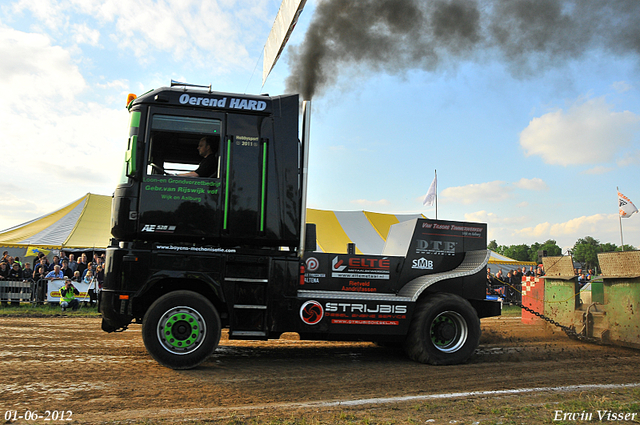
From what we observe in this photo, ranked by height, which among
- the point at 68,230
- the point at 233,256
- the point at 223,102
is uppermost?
the point at 223,102

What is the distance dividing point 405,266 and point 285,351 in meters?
2.31

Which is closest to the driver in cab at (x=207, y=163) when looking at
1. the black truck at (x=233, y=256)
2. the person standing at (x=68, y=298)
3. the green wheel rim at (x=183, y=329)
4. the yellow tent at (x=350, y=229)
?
the black truck at (x=233, y=256)

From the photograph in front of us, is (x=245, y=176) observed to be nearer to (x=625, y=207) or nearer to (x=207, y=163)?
(x=207, y=163)

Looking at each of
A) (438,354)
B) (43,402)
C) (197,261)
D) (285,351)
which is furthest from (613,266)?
(43,402)

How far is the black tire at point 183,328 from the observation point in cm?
518

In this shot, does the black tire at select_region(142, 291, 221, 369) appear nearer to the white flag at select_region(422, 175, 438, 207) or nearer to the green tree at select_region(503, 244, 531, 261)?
the white flag at select_region(422, 175, 438, 207)

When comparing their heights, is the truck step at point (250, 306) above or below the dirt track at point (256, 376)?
above

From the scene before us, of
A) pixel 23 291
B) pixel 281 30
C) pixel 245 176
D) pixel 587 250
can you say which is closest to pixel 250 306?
pixel 245 176

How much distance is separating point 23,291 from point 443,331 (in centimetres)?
1300

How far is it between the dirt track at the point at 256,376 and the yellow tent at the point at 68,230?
10.7m

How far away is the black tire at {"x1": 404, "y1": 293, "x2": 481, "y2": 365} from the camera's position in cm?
595

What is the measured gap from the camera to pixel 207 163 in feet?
18.6

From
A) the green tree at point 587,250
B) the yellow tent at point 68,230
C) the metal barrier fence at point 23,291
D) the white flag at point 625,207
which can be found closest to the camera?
the metal barrier fence at point 23,291

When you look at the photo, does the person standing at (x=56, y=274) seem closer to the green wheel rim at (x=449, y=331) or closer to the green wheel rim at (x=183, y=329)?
the green wheel rim at (x=183, y=329)
